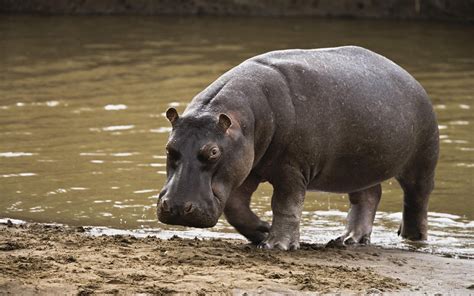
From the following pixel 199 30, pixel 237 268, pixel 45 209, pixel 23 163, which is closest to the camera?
pixel 237 268

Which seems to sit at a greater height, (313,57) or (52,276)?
(313,57)

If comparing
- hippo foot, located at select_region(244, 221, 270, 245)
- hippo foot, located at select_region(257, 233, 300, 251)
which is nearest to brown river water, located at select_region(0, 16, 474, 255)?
hippo foot, located at select_region(244, 221, 270, 245)

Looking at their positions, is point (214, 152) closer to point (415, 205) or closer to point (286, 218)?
point (286, 218)

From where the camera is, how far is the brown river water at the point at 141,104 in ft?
26.2

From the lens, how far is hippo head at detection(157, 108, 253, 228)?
5.60 m

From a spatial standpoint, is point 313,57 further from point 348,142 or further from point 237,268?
point 237,268

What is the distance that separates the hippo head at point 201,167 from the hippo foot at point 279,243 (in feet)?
1.64

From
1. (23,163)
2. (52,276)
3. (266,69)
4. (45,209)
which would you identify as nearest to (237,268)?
(52,276)

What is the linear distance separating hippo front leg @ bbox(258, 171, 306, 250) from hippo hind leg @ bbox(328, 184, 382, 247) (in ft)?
2.18

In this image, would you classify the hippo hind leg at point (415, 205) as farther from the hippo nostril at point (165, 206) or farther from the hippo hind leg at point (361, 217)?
the hippo nostril at point (165, 206)

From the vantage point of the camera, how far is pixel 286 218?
6.34m

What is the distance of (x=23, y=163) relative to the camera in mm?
9227

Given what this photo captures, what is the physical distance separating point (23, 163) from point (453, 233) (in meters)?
3.55

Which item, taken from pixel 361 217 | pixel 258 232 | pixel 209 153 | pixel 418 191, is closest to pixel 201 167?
pixel 209 153
